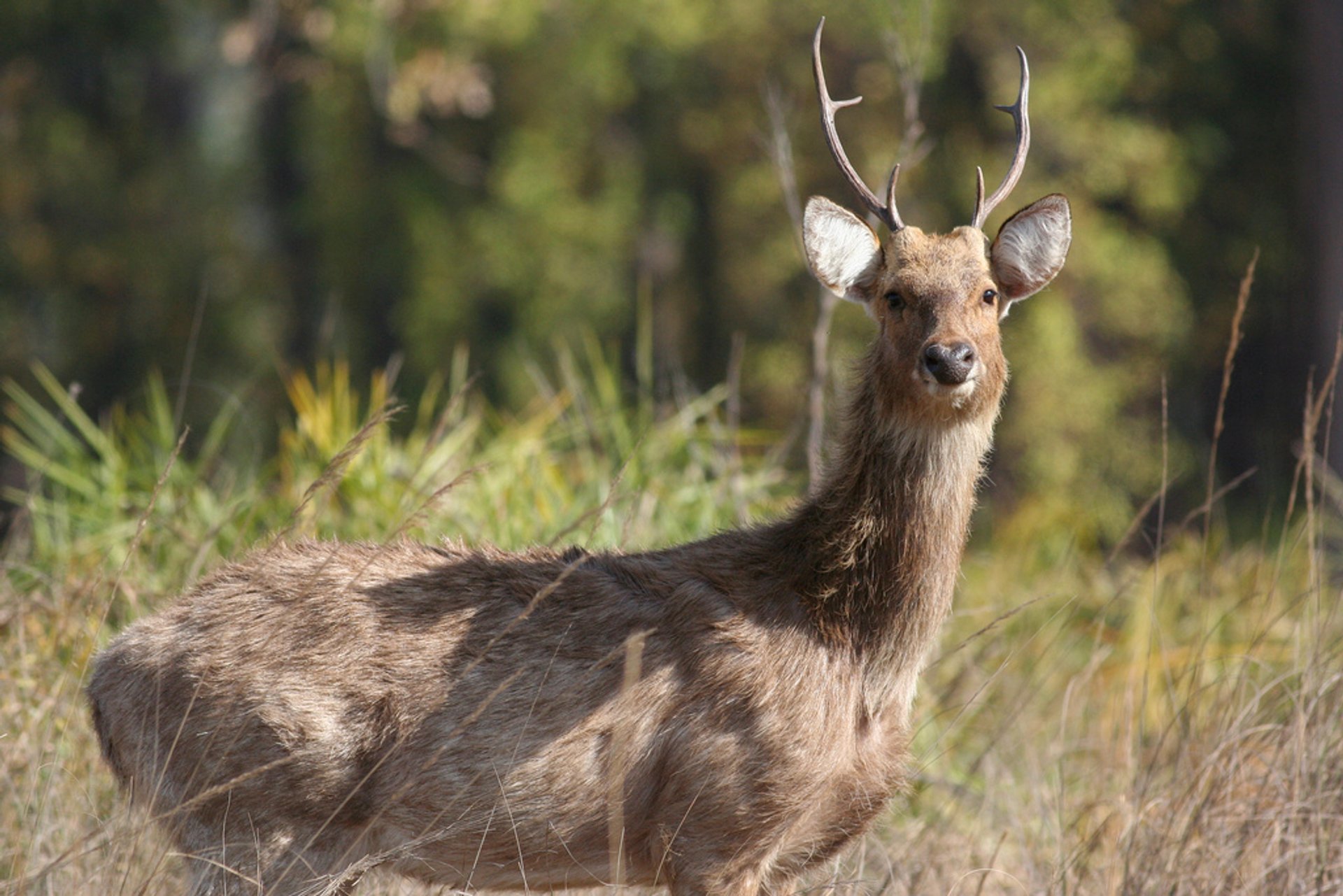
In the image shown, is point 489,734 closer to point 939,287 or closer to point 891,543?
point 891,543

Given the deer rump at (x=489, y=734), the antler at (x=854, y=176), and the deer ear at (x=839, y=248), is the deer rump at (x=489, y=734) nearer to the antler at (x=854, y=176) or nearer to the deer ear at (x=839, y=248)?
the deer ear at (x=839, y=248)

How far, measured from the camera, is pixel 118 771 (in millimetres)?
3822

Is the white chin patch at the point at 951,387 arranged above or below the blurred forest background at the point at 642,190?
above

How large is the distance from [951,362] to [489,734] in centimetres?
147

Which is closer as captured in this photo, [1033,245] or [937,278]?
[937,278]

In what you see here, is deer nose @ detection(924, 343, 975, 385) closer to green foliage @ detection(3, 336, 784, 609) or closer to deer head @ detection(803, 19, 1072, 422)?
deer head @ detection(803, 19, 1072, 422)

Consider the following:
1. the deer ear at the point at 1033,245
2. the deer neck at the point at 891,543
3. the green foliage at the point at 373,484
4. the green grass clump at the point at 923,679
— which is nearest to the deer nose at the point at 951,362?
the deer neck at the point at 891,543

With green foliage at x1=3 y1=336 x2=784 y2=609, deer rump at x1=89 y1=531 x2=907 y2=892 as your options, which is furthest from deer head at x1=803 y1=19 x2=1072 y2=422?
green foliage at x1=3 y1=336 x2=784 y2=609

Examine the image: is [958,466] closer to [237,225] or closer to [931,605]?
[931,605]

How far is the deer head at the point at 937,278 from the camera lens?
12.7 ft

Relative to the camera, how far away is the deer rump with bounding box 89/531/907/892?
12.1ft

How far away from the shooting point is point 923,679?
249 inches

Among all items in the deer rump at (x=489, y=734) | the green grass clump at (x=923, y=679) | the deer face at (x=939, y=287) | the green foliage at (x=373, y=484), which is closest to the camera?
the deer rump at (x=489, y=734)

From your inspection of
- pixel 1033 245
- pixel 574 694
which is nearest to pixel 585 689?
pixel 574 694
